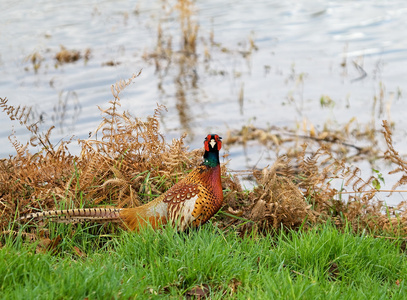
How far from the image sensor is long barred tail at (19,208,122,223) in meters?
4.57

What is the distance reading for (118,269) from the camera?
3.79 meters

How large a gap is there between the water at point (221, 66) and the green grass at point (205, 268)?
111 inches

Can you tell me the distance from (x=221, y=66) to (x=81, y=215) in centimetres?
723

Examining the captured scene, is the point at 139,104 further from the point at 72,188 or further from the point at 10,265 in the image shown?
the point at 10,265

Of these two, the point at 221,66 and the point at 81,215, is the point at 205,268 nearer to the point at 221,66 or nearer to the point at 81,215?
the point at 81,215

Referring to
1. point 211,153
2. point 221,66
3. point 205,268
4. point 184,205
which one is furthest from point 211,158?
point 221,66

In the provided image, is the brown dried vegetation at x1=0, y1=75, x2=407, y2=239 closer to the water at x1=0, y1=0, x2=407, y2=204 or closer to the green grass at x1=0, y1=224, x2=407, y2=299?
the green grass at x1=0, y1=224, x2=407, y2=299

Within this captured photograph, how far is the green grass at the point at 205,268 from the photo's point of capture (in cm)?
351

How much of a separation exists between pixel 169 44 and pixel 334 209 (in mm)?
7672

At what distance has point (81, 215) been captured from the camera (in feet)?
15.0

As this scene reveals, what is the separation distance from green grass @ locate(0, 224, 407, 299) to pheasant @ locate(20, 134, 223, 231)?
4.6 inches

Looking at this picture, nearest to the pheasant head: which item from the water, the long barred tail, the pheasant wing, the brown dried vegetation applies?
the pheasant wing

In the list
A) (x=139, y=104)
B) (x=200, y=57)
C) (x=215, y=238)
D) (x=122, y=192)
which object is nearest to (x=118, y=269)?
(x=215, y=238)

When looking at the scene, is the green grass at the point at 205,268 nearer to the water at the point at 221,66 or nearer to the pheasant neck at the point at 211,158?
the pheasant neck at the point at 211,158
